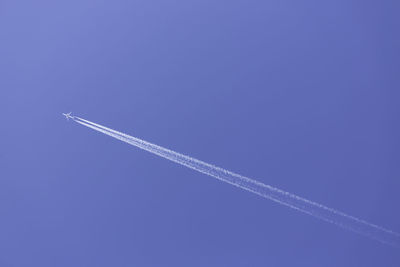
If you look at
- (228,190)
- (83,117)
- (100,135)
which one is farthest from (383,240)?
(83,117)

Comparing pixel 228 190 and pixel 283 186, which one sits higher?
pixel 283 186

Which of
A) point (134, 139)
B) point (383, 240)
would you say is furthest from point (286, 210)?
point (134, 139)

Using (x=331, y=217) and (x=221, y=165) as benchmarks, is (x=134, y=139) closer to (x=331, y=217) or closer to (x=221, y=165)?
(x=221, y=165)

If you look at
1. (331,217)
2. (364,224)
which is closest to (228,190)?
(331,217)

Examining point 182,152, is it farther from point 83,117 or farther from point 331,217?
point 331,217

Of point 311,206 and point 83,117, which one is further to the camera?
point 83,117
